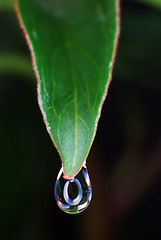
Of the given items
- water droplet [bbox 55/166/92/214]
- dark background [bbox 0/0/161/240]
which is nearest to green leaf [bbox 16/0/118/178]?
water droplet [bbox 55/166/92/214]

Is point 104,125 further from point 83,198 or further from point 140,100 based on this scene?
point 83,198

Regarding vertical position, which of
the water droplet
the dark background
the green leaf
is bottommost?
the dark background

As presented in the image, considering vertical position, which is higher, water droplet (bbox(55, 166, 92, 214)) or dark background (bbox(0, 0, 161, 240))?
water droplet (bbox(55, 166, 92, 214))

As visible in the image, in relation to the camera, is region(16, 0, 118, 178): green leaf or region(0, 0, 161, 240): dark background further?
region(0, 0, 161, 240): dark background

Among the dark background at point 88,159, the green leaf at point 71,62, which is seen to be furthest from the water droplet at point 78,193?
the dark background at point 88,159

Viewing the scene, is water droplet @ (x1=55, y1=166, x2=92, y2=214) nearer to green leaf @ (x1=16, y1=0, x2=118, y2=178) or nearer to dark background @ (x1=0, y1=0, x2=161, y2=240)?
green leaf @ (x1=16, y1=0, x2=118, y2=178)


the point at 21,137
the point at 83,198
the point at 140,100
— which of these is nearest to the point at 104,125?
the point at 140,100

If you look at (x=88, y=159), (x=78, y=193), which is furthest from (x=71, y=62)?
(x=88, y=159)
